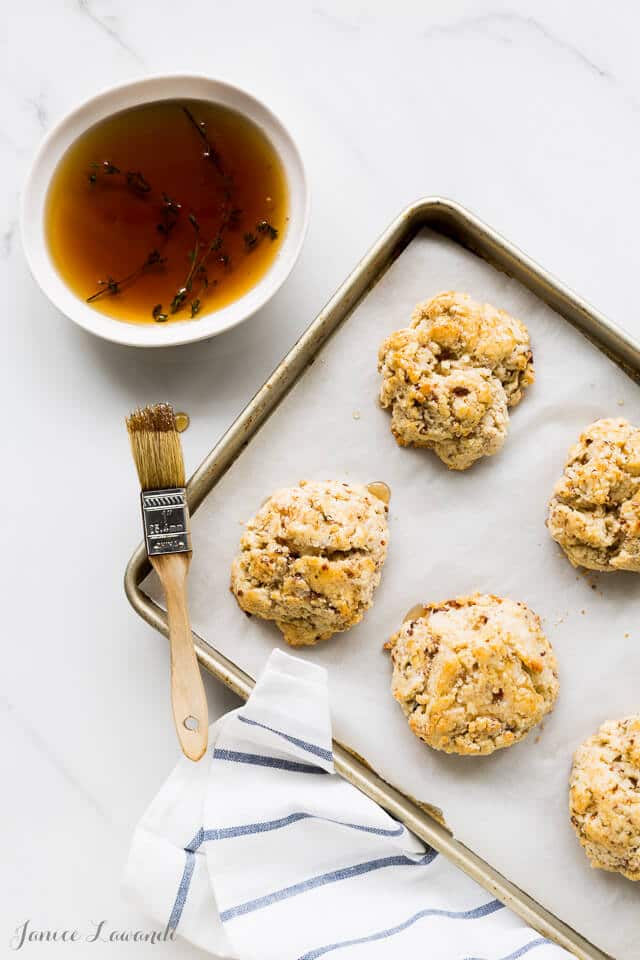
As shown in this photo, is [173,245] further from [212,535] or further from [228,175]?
[212,535]

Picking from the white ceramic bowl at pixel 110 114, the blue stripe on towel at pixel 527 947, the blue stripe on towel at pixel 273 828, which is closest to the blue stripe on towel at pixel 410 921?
the blue stripe on towel at pixel 527 947

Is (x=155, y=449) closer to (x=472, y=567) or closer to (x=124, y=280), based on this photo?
(x=124, y=280)

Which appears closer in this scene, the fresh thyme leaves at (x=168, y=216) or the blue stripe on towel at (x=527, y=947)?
the blue stripe on towel at (x=527, y=947)

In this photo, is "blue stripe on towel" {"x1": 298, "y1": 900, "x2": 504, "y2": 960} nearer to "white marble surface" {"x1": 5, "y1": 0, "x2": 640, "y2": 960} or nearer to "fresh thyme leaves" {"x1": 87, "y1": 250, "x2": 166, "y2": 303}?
"white marble surface" {"x1": 5, "y1": 0, "x2": 640, "y2": 960}

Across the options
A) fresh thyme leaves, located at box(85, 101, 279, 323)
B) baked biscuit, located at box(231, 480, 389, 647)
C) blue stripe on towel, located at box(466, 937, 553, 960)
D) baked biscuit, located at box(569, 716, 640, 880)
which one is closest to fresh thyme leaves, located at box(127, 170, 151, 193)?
fresh thyme leaves, located at box(85, 101, 279, 323)

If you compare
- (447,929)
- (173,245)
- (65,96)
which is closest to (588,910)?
(447,929)

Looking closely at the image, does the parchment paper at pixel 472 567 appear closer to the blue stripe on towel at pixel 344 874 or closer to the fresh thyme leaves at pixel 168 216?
the blue stripe on towel at pixel 344 874

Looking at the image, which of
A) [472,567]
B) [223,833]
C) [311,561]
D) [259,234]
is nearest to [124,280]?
[259,234]
